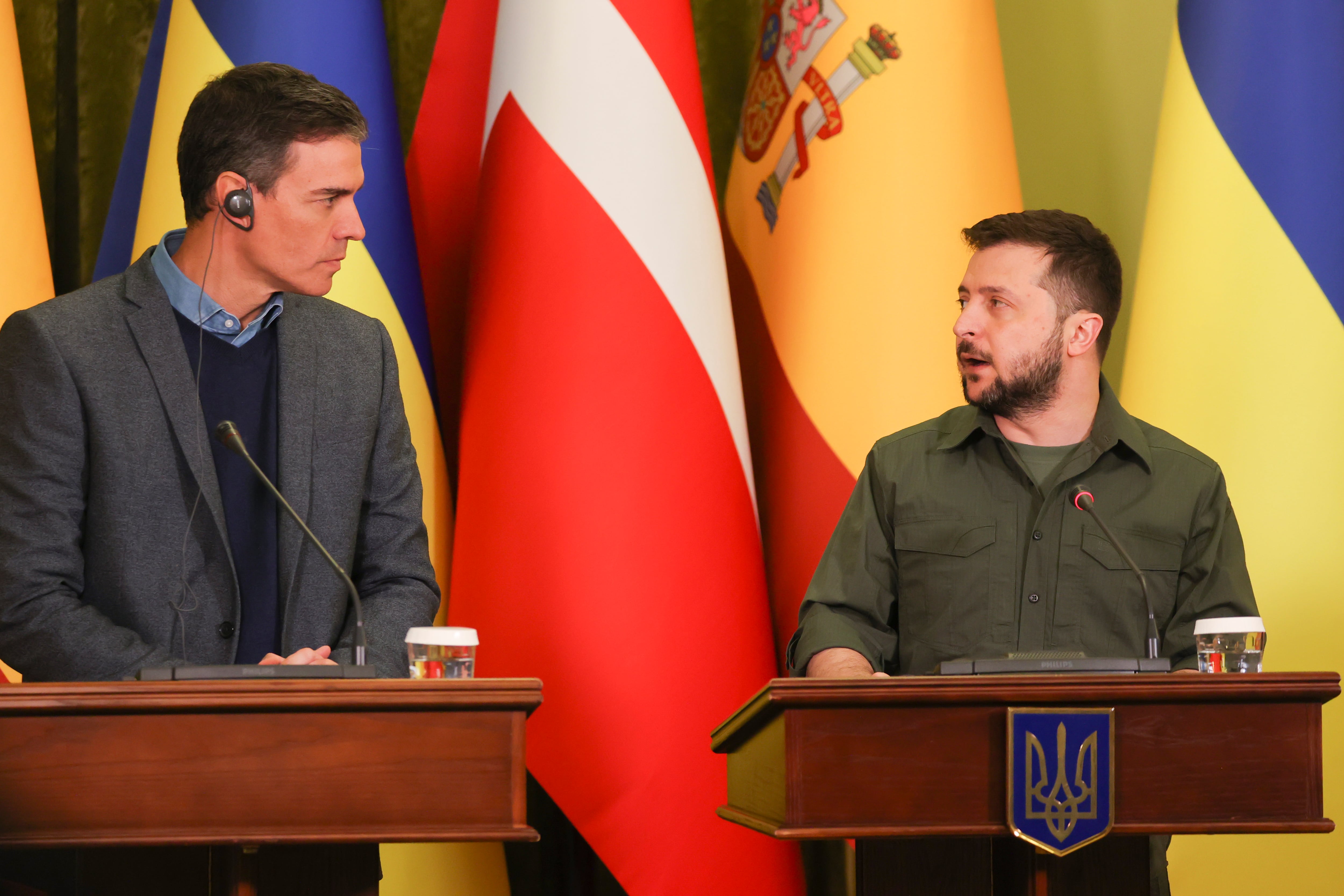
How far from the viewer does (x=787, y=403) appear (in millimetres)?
2990

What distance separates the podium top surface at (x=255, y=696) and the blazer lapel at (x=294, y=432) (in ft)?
2.11

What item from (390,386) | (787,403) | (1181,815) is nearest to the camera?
(1181,815)

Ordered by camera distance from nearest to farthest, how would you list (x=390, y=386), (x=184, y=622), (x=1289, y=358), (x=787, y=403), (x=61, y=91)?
(x=184, y=622)
(x=390, y=386)
(x=1289, y=358)
(x=787, y=403)
(x=61, y=91)

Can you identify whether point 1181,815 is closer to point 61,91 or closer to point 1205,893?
point 1205,893

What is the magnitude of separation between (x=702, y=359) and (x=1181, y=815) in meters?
1.47

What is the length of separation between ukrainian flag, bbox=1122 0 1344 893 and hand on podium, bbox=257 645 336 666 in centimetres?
171

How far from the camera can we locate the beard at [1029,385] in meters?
2.39

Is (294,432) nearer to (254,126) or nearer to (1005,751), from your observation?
(254,126)

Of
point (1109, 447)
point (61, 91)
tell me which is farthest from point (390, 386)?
point (61, 91)

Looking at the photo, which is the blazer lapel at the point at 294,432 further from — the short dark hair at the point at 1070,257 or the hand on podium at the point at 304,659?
the short dark hair at the point at 1070,257

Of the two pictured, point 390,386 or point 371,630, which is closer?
point 371,630

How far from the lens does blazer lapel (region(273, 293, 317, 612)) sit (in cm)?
208

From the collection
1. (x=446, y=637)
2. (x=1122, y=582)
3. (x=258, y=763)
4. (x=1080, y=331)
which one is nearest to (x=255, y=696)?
(x=258, y=763)

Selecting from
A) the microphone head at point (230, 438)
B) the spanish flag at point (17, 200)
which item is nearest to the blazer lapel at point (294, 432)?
the microphone head at point (230, 438)
